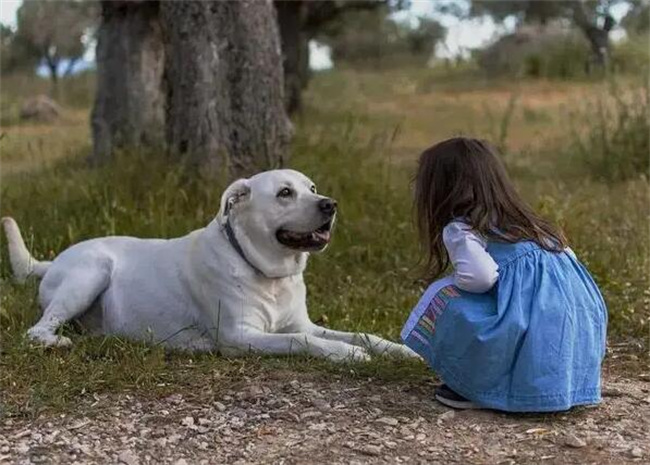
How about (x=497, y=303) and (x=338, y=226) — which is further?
(x=338, y=226)

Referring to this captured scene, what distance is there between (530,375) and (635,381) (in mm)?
869

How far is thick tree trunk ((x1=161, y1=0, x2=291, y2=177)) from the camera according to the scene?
657 cm

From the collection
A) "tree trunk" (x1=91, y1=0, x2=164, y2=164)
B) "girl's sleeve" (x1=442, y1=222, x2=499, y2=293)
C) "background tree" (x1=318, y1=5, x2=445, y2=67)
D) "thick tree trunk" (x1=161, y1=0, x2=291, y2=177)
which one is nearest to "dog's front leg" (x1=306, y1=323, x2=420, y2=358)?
"girl's sleeve" (x1=442, y1=222, x2=499, y2=293)

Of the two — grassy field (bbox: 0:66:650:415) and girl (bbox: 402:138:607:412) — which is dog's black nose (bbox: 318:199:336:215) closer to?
girl (bbox: 402:138:607:412)

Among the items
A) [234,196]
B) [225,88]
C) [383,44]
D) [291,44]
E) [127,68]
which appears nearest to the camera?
[234,196]

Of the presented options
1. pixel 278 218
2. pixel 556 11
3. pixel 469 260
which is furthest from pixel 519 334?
pixel 556 11

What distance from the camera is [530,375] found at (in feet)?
11.6

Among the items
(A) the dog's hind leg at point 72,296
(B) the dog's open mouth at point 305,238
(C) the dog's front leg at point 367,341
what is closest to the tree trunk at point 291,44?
(A) the dog's hind leg at point 72,296

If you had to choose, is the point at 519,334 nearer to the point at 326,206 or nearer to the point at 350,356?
the point at 350,356

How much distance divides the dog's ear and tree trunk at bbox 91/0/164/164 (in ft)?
15.9

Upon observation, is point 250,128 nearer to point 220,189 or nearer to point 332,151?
point 220,189

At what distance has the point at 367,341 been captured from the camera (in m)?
4.38

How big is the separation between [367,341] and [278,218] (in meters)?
0.65

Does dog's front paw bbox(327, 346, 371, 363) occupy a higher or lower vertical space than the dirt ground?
higher
